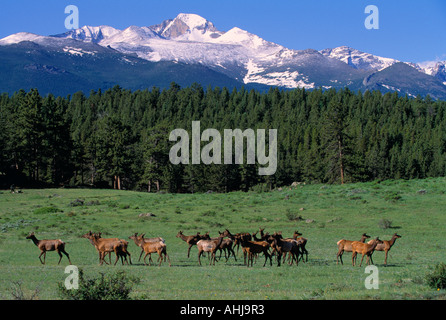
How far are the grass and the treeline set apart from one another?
53.5 ft

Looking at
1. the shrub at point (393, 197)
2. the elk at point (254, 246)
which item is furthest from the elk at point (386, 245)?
the shrub at point (393, 197)

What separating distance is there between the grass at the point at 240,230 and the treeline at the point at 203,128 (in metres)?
16.3

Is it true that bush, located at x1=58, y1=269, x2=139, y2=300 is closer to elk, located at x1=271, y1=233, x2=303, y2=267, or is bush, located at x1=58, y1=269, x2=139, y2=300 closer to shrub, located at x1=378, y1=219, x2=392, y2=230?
elk, located at x1=271, y1=233, x2=303, y2=267

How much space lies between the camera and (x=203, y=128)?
144625mm

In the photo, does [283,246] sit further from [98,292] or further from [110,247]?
[98,292]

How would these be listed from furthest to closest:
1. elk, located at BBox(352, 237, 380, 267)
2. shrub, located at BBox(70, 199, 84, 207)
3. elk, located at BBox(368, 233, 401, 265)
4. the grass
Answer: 1. shrub, located at BBox(70, 199, 84, 207)
2. elk, located at BBox(368, 233, 401, 265)
3. elk, located at BBox(352, 237, 380, 267)
4. the grass

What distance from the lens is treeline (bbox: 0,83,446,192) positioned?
3123 inches

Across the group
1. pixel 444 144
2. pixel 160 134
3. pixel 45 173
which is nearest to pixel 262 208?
pixel 160 134

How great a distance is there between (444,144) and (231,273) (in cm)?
14043

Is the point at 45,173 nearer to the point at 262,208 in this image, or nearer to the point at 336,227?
the point at 262,208

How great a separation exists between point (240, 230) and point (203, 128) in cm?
10919

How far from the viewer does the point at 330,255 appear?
25625mm

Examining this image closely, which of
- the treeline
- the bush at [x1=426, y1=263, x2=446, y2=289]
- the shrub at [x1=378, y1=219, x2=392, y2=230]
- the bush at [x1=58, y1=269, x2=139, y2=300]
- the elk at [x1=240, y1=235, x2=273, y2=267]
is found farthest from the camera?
the treeline

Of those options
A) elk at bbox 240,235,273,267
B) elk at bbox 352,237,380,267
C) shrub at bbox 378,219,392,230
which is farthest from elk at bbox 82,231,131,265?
shrub at bbox 378,219,392,230
